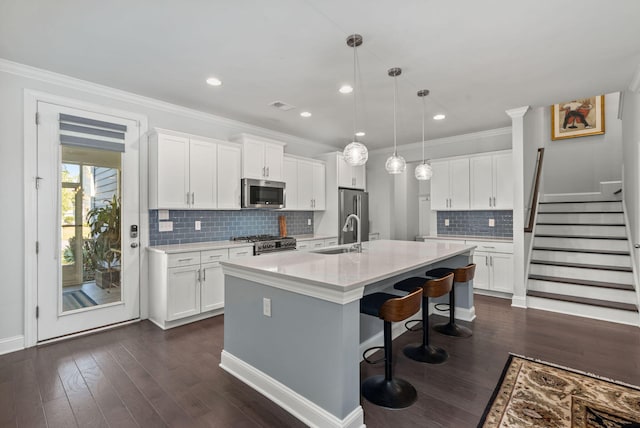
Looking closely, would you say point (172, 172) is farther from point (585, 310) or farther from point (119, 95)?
point (585, 310)

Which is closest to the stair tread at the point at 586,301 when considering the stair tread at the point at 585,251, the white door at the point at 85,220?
the stair tread at the point at 585,251

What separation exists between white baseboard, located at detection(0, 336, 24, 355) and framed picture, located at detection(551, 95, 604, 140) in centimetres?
872

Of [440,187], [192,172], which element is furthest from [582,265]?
[192,172]

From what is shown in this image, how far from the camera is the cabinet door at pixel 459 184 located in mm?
5141

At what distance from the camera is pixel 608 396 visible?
6.96ft

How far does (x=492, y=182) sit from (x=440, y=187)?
82cm

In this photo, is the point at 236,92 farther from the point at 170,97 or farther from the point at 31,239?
the point at 31,239

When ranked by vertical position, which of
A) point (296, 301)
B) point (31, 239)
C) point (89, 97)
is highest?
point (89, 97)

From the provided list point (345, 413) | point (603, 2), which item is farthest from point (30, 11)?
point (603, 2)

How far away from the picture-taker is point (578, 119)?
625 centimetres

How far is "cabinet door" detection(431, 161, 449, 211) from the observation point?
5359mm

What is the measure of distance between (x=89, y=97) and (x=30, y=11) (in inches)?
51.1

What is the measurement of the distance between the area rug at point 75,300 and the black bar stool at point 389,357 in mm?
3068

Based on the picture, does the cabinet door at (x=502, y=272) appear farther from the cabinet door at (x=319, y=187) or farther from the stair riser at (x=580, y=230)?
the cabinet door at (x=319, y=187)
